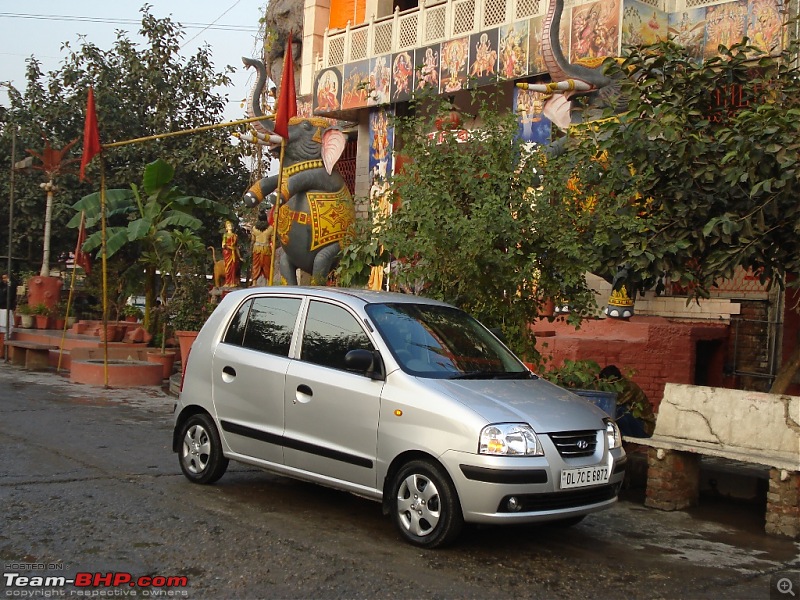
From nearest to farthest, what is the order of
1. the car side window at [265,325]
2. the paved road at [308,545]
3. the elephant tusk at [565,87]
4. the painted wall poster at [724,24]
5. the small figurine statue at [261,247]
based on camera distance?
the paved road at [308,545]
the car side window at [265,325]
the painted wall poster at [724,24]
the elephant tusk at [565,87]
the small figurine statue at [261,247]

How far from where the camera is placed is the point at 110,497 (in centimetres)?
713

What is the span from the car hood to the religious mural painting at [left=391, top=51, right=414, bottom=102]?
13.7 m

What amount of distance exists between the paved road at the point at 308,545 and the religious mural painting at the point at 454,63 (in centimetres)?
1154

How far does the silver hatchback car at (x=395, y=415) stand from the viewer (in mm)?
5797

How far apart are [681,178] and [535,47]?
8576 mm

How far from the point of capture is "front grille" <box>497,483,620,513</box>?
5746 millimetres

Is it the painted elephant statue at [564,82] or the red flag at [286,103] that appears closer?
the red flag at [286,103]

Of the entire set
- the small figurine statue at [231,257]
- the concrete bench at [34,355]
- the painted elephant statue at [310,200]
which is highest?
the painted elephant statue at [310,200]

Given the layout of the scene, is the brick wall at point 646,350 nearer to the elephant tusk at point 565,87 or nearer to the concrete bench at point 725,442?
the concrete bench at point 725,442

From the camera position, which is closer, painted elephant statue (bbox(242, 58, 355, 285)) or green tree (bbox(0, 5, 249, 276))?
painted elephant statue (bbox(242, 58, 355, 285))

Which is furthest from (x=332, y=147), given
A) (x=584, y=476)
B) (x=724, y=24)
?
(x=584, y=476)

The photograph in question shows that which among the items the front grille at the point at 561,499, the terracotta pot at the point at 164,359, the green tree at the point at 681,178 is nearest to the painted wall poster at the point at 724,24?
the green tree at the point at 681,178
